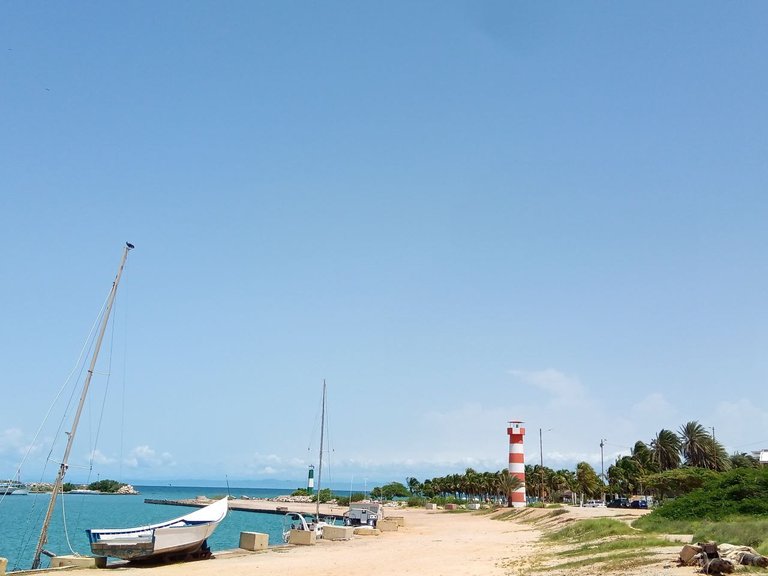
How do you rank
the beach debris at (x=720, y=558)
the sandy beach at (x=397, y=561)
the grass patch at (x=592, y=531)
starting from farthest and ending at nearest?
the grass patch at (x=592, y=531) → the sandy beach at (x=397, y=561) → the beach debris at (x=720, y=558)

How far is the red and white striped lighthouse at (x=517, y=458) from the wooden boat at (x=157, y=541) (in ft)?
202

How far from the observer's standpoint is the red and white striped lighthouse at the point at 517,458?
91188mm

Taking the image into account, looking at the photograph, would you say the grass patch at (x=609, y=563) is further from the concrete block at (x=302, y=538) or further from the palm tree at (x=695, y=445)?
the palm tree at (x=695, y=445)

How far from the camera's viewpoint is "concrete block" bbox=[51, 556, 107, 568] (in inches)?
1252

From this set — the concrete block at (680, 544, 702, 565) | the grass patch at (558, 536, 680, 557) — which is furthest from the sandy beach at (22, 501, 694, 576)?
the grass patch at (558, 536, 680, 557)

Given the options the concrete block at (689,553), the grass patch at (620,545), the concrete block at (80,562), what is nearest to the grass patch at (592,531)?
the grass patch at (620,545)

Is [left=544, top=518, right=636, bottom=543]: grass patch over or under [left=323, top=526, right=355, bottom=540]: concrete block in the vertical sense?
over

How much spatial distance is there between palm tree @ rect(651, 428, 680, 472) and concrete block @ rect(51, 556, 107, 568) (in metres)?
92.3

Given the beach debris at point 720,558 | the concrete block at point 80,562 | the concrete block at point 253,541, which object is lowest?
the concrete block at point 80,562

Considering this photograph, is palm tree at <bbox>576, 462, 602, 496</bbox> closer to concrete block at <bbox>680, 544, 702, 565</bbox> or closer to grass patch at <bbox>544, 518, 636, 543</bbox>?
grass patch at <bbox>544, 518, 636, 543</bbox>

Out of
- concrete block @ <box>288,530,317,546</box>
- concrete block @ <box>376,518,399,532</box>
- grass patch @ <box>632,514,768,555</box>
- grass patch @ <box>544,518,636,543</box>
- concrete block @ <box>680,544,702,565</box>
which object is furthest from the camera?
concrete block @ <box>376,518,399,532</box>

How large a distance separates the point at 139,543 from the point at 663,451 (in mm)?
93377

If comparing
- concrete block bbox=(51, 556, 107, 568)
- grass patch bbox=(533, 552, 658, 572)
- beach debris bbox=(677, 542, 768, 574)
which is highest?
beach debris bbox=(677, 542, 768, 574)

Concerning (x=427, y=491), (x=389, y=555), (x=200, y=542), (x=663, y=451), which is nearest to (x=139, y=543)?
(x=200, y=542)
